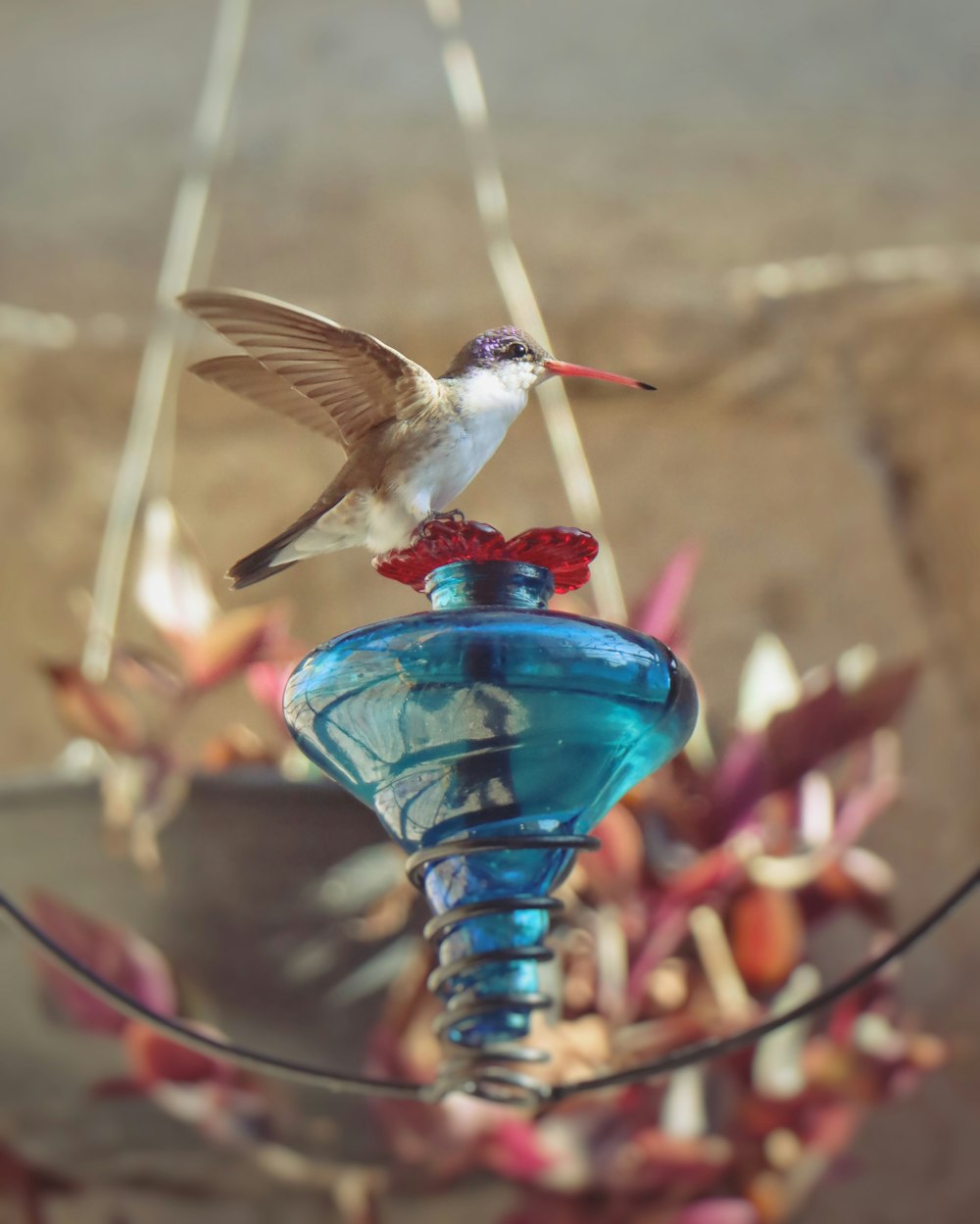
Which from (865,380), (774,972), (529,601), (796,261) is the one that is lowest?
(529,601)

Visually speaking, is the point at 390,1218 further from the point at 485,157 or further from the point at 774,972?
the point at 485,157

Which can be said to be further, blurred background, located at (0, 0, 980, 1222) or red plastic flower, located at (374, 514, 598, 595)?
blurred background, located at (0, 0, 980, 1222)

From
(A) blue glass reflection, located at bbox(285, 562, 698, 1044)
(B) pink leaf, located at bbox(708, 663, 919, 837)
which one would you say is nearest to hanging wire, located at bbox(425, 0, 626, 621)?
(B) pink leaf, located at bbox(708, 663, 919, 837)

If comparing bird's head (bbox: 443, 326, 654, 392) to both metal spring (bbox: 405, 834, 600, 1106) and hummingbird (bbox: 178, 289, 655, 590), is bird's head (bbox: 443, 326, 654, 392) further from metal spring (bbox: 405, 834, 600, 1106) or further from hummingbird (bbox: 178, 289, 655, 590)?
metal spring (bbox: 405, 834, 600, 1106)

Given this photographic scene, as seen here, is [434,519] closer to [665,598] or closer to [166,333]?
[665,598]

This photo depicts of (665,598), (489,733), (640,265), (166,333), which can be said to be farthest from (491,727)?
(640,265)

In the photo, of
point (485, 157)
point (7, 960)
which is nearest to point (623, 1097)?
point (7, 960)
